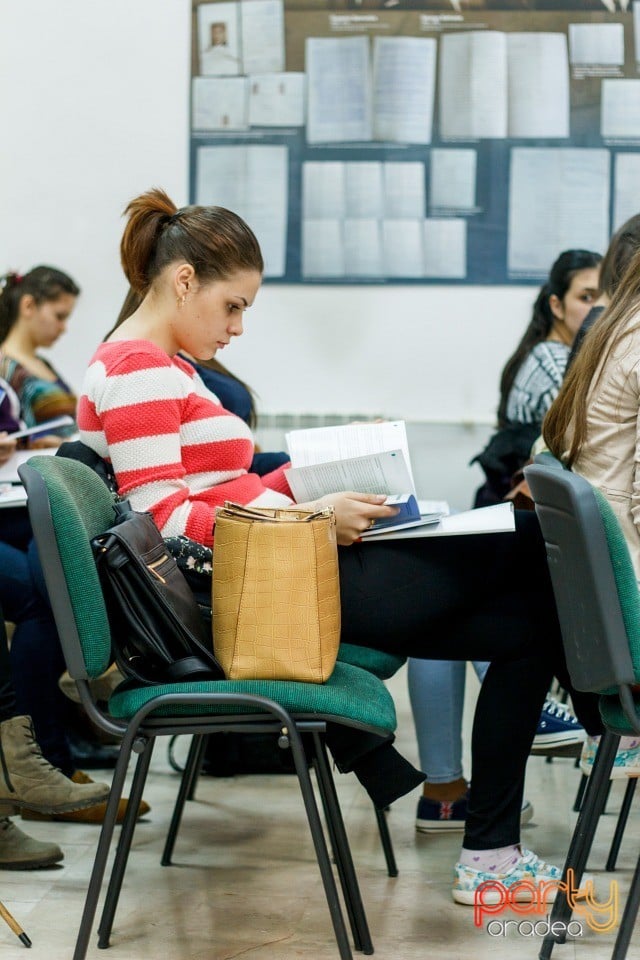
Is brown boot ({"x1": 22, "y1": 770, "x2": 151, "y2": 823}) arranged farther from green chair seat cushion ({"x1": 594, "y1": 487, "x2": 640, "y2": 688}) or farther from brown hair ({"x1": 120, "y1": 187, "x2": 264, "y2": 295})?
green chair seat cushion ({"x1": 594, "y1": 487, "x2": 640, "y2": 688})

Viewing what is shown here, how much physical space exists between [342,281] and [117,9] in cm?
138

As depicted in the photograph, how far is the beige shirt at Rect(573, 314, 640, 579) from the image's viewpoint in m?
1.87

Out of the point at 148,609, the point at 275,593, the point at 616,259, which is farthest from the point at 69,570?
the point at 616,259

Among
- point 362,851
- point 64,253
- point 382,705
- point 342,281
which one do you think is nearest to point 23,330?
point 64,253

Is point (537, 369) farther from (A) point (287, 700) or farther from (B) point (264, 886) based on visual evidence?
(A) point (287, 700)

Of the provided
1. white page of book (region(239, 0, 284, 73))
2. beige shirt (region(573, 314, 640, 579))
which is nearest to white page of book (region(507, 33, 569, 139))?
white page of book (region(239, 0, 284, 73))

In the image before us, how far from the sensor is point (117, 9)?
14.9 feet

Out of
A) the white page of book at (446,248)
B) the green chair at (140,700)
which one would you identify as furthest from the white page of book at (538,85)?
the green chair at (140,700)

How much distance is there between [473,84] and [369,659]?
3019mm

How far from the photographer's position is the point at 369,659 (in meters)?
1.99

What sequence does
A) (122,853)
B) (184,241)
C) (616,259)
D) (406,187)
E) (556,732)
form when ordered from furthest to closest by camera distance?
(406,187) < (616,259) < (556,732) < (184,241) < (122,853)

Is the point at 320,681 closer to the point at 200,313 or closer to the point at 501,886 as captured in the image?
the point at 501,886

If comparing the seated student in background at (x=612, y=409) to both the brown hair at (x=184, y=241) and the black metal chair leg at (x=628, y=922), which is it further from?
the brown hair at (x=184, y=241)

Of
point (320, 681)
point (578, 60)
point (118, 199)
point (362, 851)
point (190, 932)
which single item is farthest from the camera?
point (118, 199)
